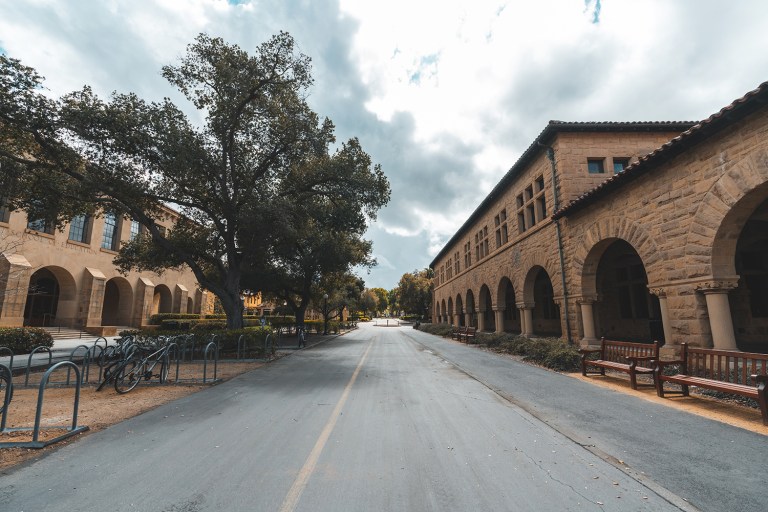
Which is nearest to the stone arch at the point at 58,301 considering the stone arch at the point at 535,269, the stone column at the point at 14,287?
the stone column at the point at 14,287

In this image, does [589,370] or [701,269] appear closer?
[701,269]

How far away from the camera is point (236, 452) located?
399 centimetres

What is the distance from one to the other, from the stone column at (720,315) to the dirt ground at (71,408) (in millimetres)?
11280

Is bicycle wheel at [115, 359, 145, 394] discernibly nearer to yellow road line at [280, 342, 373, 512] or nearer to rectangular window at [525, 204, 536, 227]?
yellow road line at [280, 342, 373, 512]

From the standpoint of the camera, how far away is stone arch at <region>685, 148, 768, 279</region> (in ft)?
21.2

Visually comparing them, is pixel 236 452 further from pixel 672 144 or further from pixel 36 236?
pixel 36 236

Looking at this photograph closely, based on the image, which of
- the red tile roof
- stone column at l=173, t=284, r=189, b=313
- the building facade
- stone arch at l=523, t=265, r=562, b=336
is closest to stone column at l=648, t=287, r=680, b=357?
the red tile roof

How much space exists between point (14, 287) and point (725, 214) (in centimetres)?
3402

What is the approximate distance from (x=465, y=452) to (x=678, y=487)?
1.96m

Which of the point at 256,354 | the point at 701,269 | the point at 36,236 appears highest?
the point at 36,236

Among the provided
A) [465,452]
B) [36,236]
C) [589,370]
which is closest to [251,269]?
[36,236]

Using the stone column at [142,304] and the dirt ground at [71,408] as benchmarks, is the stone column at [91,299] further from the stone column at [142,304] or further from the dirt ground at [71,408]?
the dirt ground at [71,408]

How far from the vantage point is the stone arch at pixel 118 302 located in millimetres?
34312

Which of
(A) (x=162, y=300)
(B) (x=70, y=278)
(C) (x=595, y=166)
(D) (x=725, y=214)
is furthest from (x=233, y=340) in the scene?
(A) (x=162, y=300)
